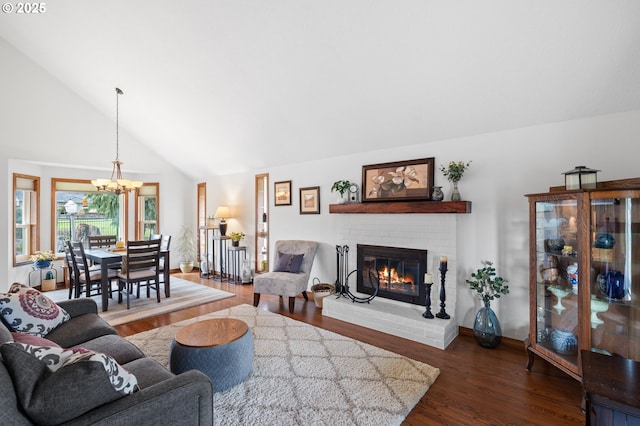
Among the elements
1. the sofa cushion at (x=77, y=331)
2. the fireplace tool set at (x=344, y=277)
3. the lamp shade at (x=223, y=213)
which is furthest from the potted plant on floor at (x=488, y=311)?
the lamp shade at (x=223, y=213)

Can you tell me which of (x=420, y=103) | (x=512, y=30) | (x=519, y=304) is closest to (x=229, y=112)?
(x=420, y=103)

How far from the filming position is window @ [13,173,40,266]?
526 centimetres

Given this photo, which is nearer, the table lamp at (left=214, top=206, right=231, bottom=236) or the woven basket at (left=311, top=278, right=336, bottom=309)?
the woven basket at (left=311, top=278, right=336, bottom=309)

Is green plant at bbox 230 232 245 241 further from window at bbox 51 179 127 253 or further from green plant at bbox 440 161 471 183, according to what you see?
green plant at bbox 440 161 471 183

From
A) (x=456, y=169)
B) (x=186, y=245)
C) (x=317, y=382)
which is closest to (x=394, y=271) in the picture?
(x=456, y=169)

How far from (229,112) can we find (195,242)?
158 inches

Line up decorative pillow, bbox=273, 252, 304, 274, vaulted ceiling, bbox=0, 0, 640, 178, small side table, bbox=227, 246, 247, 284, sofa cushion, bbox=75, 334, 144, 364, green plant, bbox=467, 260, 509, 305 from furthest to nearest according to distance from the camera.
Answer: small side table, bbox=227, 246, 247, 284, decorative pillow, bbox=273, 252, 304, 274, green plant, bbox=467, 260, 509, 305, vaulted ceiling, bbox=0, 0, 640, 178, sofa cushion, bbox=75, 334, 144, 364

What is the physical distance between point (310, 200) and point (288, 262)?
1.04 meters

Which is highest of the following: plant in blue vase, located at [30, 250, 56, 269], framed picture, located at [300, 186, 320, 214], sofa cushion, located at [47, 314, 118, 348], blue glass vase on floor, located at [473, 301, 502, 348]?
framed picture, located at [300, 186, 320, 214]

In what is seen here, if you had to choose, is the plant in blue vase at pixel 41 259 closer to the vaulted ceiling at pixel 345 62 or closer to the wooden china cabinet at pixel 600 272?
the vaulted ceiling at pixel 345 62

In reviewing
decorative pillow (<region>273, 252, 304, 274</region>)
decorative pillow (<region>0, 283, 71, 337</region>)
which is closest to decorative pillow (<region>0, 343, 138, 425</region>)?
decorative pillow (<region>0, 283, 71, 337</region>)

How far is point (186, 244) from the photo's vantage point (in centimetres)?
708

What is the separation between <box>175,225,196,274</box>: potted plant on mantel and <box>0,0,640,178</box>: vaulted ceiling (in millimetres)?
3165

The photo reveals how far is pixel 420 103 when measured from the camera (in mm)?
3156
